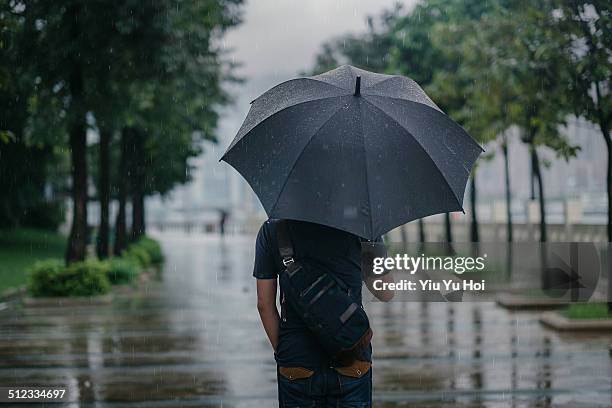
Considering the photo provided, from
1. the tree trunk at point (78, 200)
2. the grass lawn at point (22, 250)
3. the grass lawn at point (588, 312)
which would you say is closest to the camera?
the grass lawn at point (588, 312)

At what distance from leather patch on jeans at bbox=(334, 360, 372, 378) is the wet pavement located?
4.25 metres

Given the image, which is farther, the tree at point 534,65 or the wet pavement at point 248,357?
the tree at point 534,65

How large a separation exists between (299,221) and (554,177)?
8880 centimetres

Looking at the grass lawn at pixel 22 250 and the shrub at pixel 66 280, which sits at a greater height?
the grass lawn at pixel 22 250

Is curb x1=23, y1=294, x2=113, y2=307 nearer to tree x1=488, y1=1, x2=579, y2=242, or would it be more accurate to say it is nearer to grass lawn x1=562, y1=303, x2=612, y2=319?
tree x1=488, y1=1, x2=579, y2=242

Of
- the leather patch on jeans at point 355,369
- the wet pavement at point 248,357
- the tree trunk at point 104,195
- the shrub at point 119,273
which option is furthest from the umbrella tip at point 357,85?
the tree trunk at point 104,195

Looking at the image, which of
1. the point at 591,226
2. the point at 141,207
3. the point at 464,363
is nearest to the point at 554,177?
the point at 141,207

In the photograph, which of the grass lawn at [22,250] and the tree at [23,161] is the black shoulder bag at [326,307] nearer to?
the tree at [23,161]

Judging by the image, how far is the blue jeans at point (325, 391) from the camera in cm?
371

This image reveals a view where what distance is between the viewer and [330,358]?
372 cm

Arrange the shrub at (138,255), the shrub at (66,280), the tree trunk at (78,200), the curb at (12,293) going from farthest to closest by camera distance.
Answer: the shrub at (138,255) < the curb at (12,293) < the tree trunk at (78,200) < the shrub at (66,280)

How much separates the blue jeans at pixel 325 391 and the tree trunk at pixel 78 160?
49.3ft

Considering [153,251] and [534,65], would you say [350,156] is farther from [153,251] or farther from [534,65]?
[153,251]

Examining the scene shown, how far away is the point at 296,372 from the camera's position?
12.2 feet
